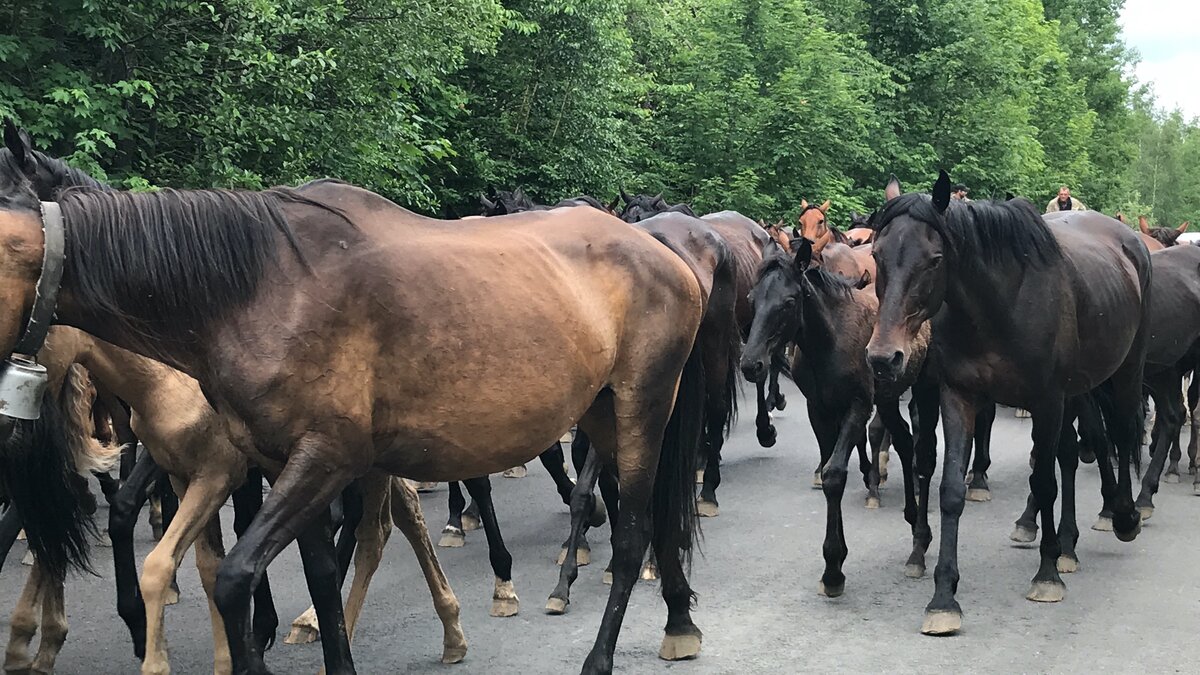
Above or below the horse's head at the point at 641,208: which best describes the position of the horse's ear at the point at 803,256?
above

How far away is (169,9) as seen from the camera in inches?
440

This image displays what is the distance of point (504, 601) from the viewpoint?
6910mm

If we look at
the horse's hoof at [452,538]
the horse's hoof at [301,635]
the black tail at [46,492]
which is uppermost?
the black tail at [46,492]

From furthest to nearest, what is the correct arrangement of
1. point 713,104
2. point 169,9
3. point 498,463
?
point 713,104 → point 169,9 → point 498,463

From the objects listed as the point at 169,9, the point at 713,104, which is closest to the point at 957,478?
the point at 169,9

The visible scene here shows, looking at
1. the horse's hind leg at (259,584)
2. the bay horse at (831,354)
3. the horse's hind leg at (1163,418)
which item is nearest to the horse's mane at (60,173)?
the horse's hind leg at (259,584)

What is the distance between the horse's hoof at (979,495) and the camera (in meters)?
10.3

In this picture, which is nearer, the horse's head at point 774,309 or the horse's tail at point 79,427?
the horse's tail at point 79,427

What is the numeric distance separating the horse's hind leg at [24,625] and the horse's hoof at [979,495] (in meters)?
7.51

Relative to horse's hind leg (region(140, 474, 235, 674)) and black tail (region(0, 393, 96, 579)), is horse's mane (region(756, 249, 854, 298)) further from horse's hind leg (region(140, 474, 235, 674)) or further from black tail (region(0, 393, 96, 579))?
black tail (region(0, 393, 96, 579))

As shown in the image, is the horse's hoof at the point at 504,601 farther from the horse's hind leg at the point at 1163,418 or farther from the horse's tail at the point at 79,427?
the horse's hind leg at the point at 1163,418

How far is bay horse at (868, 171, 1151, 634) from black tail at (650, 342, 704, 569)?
103 cm

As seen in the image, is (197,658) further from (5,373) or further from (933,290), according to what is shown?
(933,290)

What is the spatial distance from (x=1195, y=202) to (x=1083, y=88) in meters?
38.2
